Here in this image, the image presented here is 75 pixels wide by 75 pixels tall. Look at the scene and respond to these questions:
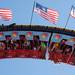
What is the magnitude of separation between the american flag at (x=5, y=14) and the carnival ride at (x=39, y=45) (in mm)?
1893

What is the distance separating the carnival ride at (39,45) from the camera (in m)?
24.6

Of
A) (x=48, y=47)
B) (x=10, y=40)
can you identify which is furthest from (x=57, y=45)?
(x=10, y=40)

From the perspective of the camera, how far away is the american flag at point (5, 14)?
22883 millimetres

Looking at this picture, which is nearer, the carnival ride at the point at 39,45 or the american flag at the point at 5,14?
the american flag at the point at 5,14

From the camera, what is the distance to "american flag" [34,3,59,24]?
23.3m

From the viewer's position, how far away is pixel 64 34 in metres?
24.7

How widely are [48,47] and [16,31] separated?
2979 millimetres

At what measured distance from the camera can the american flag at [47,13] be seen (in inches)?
918

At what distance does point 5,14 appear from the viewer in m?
23.0

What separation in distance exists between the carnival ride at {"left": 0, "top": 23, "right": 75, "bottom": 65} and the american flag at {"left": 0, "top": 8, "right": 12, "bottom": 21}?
6.21 ft

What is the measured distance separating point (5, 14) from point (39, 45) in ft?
13.2

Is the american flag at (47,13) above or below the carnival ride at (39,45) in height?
above

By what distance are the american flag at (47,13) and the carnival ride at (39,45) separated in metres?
1.48

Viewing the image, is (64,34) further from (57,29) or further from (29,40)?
(29,40)
